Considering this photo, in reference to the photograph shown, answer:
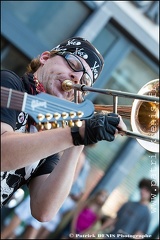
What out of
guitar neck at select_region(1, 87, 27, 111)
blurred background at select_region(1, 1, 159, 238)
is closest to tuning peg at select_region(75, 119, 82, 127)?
guitar neck at select_region(1, 87, 27, 111)

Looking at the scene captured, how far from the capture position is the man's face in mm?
2969

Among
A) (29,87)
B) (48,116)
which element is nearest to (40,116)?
(48,116)

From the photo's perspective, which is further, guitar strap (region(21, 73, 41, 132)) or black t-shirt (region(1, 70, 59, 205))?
guitar strap (region(21, 73, 41, 132))

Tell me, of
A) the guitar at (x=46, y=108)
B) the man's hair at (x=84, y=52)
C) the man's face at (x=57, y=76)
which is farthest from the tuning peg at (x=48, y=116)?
the man's hair at (x=84, y=52)

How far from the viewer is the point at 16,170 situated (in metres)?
2.88

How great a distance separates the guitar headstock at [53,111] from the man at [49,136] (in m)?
0.07

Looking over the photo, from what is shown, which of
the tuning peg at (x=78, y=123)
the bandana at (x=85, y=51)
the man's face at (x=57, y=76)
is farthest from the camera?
the bandana at (x=85, y=51)

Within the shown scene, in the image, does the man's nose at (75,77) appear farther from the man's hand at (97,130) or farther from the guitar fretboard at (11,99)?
the guitar fretboard at (11,99)

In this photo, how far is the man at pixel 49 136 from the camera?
7.87ft

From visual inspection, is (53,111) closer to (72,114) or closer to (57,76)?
(72,114)

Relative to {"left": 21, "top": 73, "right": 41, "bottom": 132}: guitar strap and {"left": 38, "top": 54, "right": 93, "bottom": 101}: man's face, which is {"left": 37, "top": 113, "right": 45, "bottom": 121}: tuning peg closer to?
{"left": 21, "top": 73, "right": 41, "bottom": 132}: guitar strap

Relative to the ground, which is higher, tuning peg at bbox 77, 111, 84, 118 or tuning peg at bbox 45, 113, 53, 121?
tuning peg at bbox 77, 111, 84, 118

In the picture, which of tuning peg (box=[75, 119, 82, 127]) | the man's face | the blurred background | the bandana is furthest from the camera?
the blurred background

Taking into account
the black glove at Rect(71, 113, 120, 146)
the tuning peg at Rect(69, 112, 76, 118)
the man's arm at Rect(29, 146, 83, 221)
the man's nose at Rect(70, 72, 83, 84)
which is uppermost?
the man's nose at Rect(70, 72, 83, 84)
